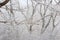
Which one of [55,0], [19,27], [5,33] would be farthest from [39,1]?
[5,33]

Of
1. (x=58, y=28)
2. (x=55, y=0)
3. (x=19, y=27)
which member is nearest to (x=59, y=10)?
(x=55, y=0)

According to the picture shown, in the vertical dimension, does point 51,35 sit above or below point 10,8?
below

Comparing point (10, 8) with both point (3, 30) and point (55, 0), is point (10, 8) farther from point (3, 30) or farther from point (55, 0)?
point (55, 0)

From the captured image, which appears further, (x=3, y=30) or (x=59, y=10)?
(x=59, y=10)

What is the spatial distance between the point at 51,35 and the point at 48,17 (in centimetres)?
18

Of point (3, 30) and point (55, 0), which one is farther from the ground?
point (55, 0)

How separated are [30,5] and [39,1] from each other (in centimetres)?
14

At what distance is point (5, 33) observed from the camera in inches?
43.0

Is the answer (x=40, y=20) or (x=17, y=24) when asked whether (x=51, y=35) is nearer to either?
(x=40, y=20)

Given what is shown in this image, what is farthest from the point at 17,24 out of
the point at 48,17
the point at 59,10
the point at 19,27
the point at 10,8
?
the point at 59,10

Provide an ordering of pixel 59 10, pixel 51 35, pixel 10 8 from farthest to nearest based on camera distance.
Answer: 1. pixel 59 10
2. pixel 10 8
3. pixel 51 35

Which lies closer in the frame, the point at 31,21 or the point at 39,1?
the point at 31,21

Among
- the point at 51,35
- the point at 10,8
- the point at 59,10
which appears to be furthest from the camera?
the point at 59,10

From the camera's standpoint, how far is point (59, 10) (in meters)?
1.29
